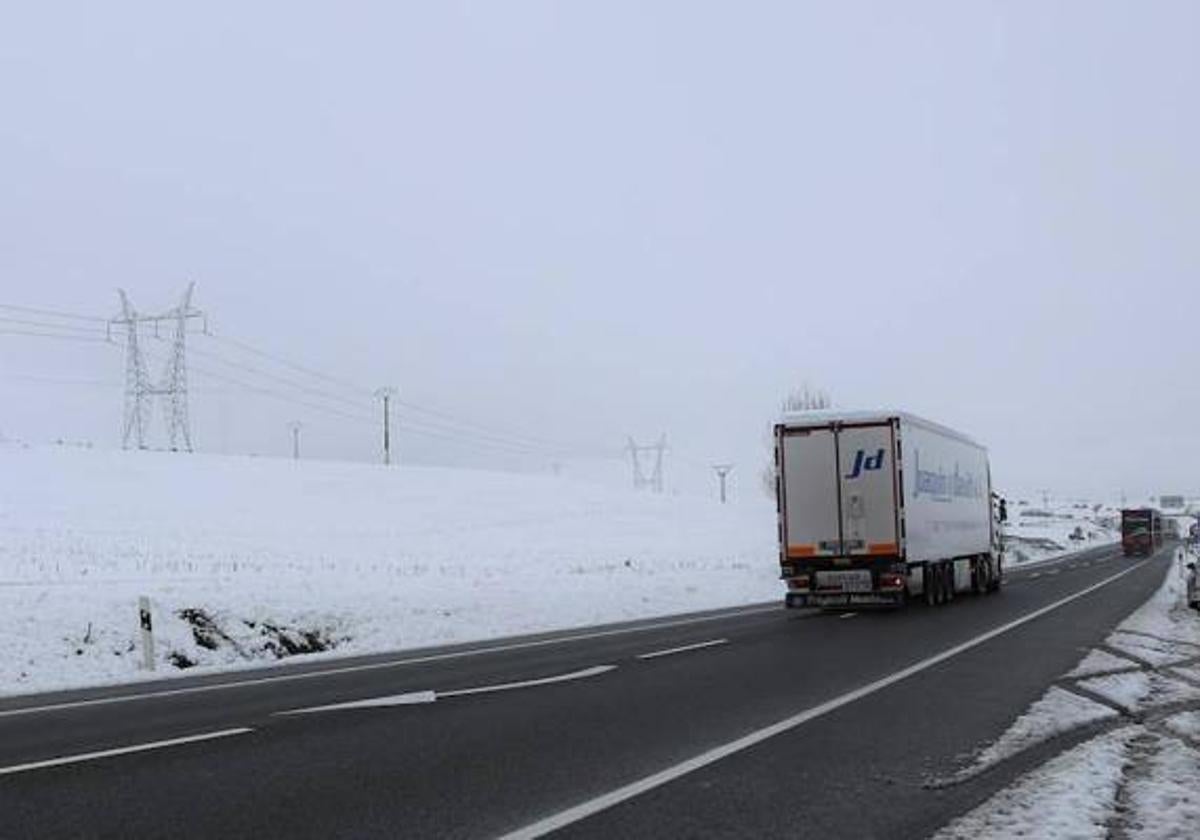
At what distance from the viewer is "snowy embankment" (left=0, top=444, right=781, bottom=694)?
19422 mm

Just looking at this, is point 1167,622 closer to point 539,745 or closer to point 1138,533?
point 539,745

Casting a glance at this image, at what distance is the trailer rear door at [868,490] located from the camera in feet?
81.0

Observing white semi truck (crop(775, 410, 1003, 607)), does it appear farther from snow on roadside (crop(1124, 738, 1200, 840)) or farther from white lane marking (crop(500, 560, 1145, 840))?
snow on roadside (crop(1124, 738, 1200, 840))

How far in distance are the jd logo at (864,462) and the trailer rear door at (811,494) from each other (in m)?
0.38

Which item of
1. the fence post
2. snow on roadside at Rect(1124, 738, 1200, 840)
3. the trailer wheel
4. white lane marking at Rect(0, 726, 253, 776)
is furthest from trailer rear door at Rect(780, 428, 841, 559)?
white lane marking at Rect(0, 726, 253, 776)

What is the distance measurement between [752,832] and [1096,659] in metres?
10.1

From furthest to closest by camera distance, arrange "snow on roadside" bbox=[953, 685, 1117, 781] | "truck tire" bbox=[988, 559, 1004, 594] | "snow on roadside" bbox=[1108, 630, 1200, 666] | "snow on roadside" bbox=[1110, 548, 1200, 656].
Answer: "truck tire" bbox=[988, 559, 1004, 594] → "snow on roadside" bbox=[1110, 548, 1200, 656] → "snow on roadside" bbox=[1108, 630, 1200, 666] → "snow on roadside" bbox=[953, 685, 1117, 781]

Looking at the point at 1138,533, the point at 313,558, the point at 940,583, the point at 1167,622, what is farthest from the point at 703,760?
the point at 1138,533

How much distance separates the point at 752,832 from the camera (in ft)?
21.8

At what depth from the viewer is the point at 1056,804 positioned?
723 cm

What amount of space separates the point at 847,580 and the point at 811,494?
1842 millimetres

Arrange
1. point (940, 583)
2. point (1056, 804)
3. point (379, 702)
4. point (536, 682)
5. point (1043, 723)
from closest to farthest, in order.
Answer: point (1056, 804) < point (1043, 723) < point (379, 702) < point (536, 682) < point (940, 583)

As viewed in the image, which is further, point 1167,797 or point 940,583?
point 940,583

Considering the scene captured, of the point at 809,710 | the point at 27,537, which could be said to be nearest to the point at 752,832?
the point at 809,710
